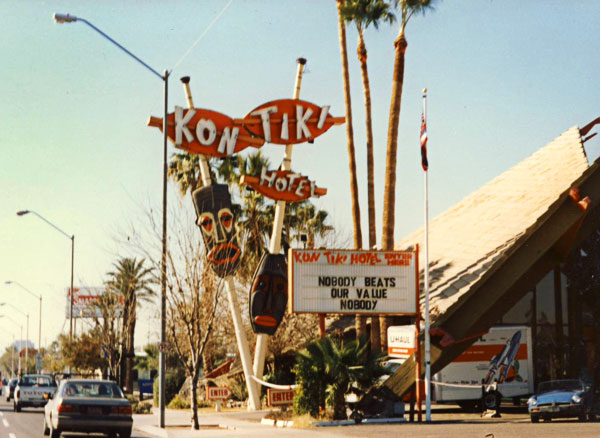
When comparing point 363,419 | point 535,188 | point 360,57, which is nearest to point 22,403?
point 363,419

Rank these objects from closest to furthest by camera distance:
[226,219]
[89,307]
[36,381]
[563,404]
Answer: [563,404]
[226,219]
[36,381]
[89,307]

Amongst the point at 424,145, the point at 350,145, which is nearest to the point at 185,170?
the point at 350,145

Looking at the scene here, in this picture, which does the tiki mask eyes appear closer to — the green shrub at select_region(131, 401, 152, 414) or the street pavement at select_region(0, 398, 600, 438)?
the street pavement at select_region(0, 398, 600, 438)

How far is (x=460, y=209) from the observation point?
177 feet

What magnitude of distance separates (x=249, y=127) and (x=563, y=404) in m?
17.7

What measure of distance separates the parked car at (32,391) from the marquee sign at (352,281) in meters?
15.1

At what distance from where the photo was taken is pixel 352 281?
29172mm

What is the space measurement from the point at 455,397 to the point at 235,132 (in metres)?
Answer: 14.0

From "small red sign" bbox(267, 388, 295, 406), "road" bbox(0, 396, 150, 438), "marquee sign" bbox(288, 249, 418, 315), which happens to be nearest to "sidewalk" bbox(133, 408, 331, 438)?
"small red sign" bbox(267, 388, 295, 406)

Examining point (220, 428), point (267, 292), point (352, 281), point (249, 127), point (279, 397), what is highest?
point (249, 127)

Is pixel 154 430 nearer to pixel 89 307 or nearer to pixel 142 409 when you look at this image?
pixel 142 409

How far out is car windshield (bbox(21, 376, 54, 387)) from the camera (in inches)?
1540

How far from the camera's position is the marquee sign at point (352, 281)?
1145 inches

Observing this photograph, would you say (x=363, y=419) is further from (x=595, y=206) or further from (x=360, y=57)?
(x=360, y=57)
